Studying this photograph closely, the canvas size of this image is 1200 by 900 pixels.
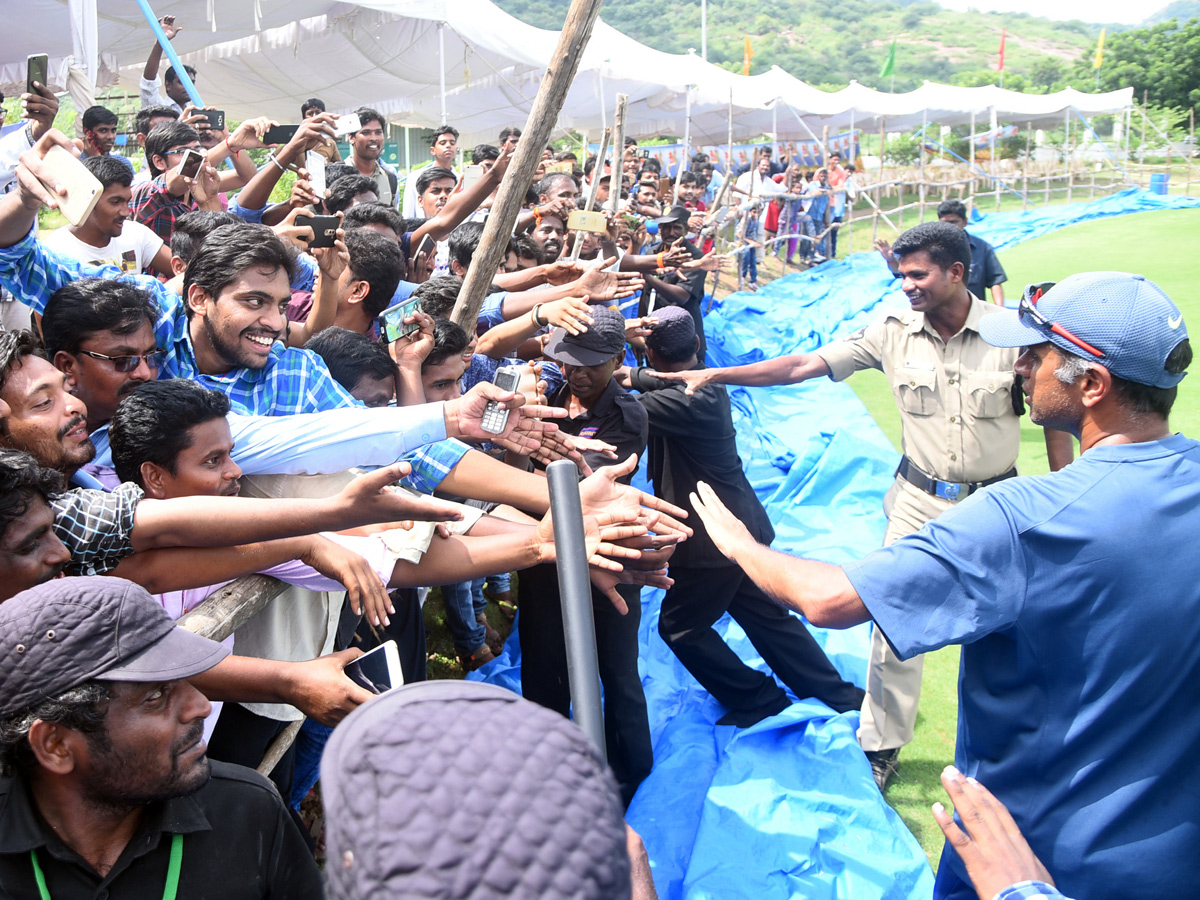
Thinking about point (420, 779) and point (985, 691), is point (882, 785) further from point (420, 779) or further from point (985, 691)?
point (420, 779)

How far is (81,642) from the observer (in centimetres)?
146

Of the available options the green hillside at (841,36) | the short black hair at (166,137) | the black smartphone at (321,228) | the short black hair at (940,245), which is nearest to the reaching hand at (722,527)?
the black smartphone at (321,228)

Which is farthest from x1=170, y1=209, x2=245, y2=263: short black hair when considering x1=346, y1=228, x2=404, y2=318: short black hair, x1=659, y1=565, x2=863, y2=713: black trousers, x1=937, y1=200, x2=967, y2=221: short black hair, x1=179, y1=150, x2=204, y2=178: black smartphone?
x1=937, y1=200, x2=967, y2=221: short black hair

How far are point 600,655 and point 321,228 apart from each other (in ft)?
6.55

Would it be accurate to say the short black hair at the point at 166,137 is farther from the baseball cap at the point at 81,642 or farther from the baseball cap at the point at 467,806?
the baseball cap at the point at 467,806

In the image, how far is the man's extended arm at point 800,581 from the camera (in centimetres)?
208

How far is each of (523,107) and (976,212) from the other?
1352cm

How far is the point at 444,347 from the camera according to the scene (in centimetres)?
345

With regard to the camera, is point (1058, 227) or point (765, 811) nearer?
point (765, 811)

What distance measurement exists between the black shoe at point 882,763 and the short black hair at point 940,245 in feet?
7.37

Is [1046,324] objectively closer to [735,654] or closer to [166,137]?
[735,654]

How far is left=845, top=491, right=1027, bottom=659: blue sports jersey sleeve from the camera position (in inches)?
77.7

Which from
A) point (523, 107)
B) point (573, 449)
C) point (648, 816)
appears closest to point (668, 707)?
point (648, 816)

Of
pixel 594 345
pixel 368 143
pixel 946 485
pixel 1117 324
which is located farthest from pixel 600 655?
pixel 368 143
